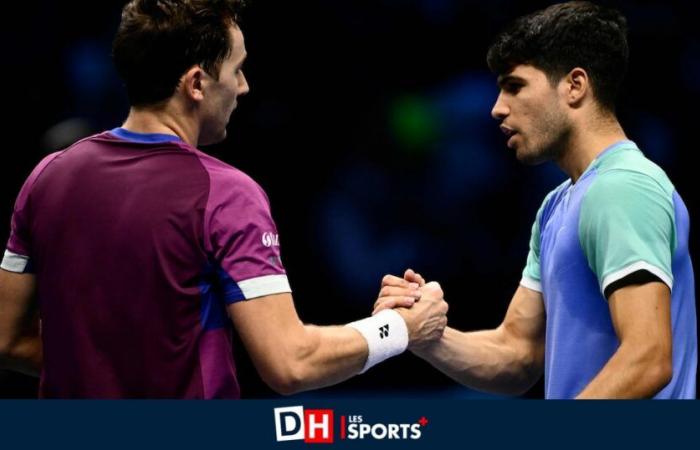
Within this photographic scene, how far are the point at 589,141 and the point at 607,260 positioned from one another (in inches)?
21.6

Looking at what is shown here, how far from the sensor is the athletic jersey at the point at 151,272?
2486mm

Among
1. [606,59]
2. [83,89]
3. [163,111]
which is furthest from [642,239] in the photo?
[83,89]

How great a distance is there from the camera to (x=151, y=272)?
2.48 m

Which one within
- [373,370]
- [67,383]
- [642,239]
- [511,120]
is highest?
[511,120]

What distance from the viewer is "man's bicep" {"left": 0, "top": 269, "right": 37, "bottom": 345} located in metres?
2.70

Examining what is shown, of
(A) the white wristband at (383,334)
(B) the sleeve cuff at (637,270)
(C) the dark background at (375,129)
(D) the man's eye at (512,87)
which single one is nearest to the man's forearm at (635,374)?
(B) the sleeve cuff at (637,270)

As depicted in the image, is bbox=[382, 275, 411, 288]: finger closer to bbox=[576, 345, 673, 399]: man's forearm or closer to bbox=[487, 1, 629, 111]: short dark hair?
bbox=[487, 1, 629, 111]: short dark hair

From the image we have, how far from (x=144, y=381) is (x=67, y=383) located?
0.65 feet

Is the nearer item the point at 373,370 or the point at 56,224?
the point at 56,224

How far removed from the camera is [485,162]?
5324 mm

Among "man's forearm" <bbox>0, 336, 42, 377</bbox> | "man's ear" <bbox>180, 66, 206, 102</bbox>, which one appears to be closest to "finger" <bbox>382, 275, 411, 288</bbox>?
"man's ear" <bbox>180, 66, 206, 102</bbox>

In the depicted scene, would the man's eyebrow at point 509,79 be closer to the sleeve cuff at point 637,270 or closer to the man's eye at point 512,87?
the man's eye at point 512,87

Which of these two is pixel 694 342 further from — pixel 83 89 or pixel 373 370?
pixel 83 89

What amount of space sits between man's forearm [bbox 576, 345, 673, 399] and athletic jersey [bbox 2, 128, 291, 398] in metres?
0.78
